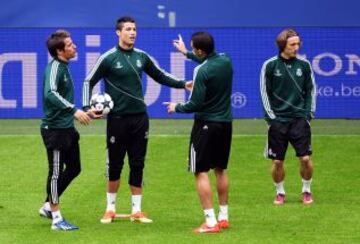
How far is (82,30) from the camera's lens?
22.2 metres

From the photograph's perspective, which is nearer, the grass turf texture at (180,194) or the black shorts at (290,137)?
the grass turf texture at (180,194)

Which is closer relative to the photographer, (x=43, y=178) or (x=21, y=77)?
(x=43, y=178)

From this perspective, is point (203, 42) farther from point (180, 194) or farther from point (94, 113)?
point (180, 194)

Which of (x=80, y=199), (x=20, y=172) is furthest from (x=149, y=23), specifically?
(x=80, y=199)

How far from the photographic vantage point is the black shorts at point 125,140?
42.8ft

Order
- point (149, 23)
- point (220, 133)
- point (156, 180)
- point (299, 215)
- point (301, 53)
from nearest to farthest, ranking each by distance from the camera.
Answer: point (220, 133) → point (299, 215) → point (156, 180) → point (301, 53) → point (149, 23)

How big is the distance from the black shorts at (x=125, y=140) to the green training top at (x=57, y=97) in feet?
1.63

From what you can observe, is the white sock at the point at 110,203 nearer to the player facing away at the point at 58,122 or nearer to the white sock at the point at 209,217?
the player facing away at the point at 58,122

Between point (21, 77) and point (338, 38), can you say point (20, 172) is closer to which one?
point (21, 77)

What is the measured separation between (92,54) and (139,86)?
930 centimetres

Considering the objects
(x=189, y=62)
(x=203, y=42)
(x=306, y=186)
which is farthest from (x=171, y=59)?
(x=203, y=42)

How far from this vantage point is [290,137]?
562 inches

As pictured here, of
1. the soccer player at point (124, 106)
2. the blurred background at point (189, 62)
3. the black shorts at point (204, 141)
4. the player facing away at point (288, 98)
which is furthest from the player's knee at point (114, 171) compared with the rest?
the blurred background at point (189, 62)

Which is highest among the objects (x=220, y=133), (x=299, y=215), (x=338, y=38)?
(x=338, y=38)
